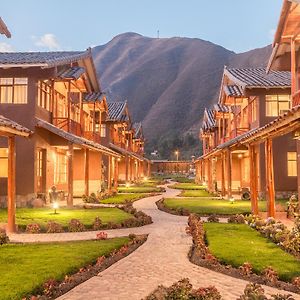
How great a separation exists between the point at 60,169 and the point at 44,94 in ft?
20.5

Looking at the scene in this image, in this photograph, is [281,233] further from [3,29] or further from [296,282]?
[3,29]

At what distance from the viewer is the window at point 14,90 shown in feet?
77.3

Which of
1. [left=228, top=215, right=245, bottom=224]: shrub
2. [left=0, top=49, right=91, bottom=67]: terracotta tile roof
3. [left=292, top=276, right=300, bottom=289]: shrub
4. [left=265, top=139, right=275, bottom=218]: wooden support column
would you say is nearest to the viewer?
[left=292, top=276, right=300, bottom=289]: shrub

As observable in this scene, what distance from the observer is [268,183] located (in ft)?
53.3

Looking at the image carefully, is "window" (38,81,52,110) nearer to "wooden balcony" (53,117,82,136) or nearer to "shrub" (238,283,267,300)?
"wooden balcony" (53,117,82,136)

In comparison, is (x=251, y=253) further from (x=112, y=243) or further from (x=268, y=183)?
(x=268, y=183)

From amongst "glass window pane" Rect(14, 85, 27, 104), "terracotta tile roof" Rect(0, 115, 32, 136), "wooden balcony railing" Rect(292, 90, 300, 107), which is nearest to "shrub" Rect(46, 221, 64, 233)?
"terracotta tile roof" Rect(0, 115, 32, 136)

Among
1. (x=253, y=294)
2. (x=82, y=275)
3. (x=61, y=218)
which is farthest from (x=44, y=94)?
(x=253, y=294)

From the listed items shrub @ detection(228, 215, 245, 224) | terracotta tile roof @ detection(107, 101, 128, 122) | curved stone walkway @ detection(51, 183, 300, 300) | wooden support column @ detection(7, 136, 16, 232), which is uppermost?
terracotta tile roof @ detection(107, 101, 128, 122)

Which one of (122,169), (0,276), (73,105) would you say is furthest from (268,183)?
(122,169)

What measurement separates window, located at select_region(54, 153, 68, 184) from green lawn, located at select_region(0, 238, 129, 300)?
1682cm

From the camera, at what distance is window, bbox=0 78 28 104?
23.6 m

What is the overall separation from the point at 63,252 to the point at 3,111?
14.5 metres

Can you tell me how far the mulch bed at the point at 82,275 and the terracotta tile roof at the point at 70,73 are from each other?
48.5 feet
